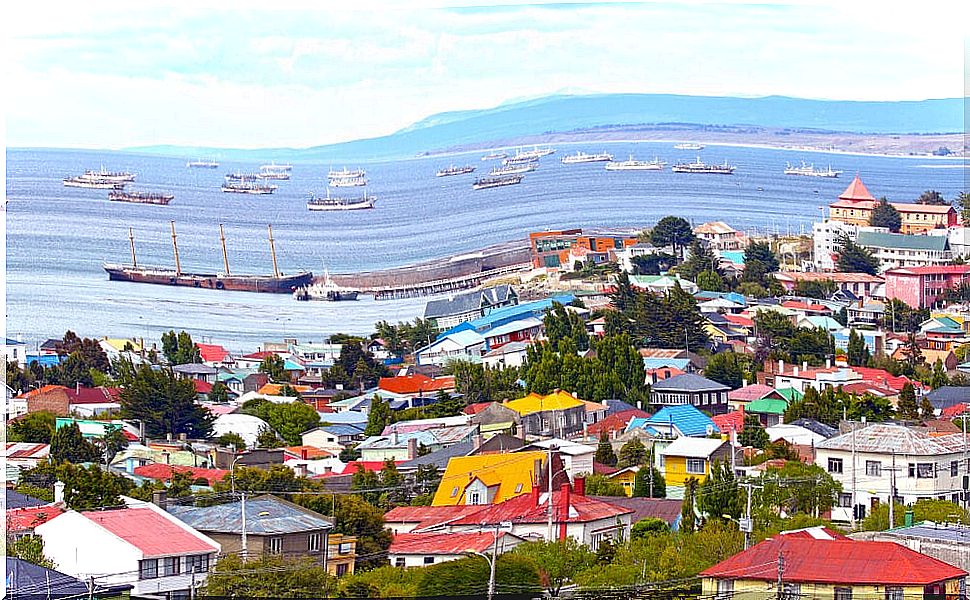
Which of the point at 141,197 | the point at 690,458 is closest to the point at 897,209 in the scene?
the point at 141,197

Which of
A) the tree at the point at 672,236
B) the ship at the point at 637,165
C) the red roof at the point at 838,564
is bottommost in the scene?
the red roof at the point at 838,564

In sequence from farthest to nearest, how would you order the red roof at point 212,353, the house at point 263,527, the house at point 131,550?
the red roof at point 212,353, the house at point 263,527, the house at point 131,550

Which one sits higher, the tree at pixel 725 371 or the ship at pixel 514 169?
the ship at pixel 514 169

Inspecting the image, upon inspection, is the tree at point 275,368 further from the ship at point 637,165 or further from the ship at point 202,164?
the ship at point 637,165

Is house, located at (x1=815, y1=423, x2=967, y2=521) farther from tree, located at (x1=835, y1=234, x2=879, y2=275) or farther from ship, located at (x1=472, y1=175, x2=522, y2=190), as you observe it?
ship, located at (x1=472, y1=175, x2=522, y2=190)

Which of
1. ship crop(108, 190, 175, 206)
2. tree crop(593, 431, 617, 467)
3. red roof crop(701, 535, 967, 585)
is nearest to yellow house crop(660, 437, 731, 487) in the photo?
tree crop(593, 431, 617, 467)

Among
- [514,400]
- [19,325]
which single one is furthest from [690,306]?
[19,325]

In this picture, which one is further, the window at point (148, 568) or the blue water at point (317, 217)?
the blue water at point (317, 217)

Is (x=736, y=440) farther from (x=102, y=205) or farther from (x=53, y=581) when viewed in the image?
(x=102, y=205)

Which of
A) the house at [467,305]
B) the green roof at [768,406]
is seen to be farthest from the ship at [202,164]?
the green roof at [768,406]
